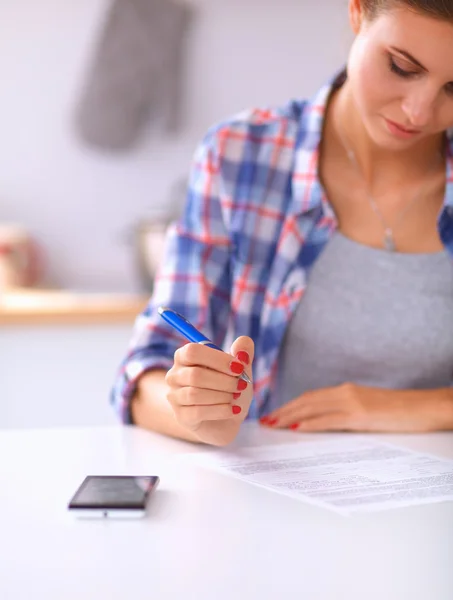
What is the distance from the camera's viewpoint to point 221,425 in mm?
937

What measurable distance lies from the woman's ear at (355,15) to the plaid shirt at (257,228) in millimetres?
165

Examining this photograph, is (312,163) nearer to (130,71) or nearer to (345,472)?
(345,472)

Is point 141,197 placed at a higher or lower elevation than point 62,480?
lower

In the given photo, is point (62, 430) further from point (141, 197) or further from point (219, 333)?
point (141, 197)

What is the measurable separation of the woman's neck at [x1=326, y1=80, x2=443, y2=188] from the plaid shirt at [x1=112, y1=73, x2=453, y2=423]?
0.05 meters

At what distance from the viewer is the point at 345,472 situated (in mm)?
853

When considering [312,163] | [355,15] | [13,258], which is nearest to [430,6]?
[355,15]

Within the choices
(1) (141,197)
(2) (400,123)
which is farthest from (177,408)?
(1) (141,197)

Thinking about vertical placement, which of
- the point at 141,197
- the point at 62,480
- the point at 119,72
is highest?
the point at 119,72

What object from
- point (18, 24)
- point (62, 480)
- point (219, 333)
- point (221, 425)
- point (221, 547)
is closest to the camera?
point (221, 547)

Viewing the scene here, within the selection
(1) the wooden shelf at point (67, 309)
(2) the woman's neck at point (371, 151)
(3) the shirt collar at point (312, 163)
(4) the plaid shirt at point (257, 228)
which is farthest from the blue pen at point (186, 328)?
(1) the wooden shelf at point (67, 309)

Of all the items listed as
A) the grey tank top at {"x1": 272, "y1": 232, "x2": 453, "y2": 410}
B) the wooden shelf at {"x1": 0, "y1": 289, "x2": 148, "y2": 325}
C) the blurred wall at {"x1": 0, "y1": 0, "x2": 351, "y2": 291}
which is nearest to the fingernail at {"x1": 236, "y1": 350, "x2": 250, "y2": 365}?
the grey tank top at {"x1": 272, "y1": 232, "x2": 453, "y2": 410}

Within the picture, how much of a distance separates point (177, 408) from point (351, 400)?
0.28 m

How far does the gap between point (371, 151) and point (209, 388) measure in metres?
0.60
